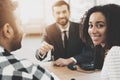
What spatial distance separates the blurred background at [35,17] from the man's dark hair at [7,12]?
2.41ft

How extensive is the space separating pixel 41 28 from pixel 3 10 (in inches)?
35.3

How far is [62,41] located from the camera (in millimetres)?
1856

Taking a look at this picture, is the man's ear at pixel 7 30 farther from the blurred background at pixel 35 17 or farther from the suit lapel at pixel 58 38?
the suit lapel at pixel 58 38

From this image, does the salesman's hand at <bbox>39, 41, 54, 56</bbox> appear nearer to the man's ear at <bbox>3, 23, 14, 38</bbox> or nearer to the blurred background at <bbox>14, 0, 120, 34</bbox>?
the blurred background at <bbox>14, 0, 120, 34</bbox>

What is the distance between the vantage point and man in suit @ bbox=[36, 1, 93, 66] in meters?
1.78

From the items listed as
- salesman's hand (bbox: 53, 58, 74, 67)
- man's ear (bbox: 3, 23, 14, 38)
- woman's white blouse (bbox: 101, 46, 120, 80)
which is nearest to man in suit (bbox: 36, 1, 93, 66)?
salesman's hand (bbox: 53, 58, 74, 67)

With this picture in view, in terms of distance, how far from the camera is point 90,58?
1.86 meters

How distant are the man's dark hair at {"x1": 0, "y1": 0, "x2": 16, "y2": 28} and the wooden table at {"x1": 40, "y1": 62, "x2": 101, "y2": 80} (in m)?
0.84

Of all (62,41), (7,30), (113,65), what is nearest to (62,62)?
(62,41)

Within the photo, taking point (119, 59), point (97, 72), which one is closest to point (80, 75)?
point (97, 72)

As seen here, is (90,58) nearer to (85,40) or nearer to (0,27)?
(85,40)

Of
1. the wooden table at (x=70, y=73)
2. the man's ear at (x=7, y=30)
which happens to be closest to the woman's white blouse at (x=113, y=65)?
the wooden table at (x=70, y=73)

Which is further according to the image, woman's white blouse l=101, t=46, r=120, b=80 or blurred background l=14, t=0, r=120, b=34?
blurred background l=14, t=0, r=120, b=34

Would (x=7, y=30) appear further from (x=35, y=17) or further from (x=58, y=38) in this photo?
(x=58, y=38)
